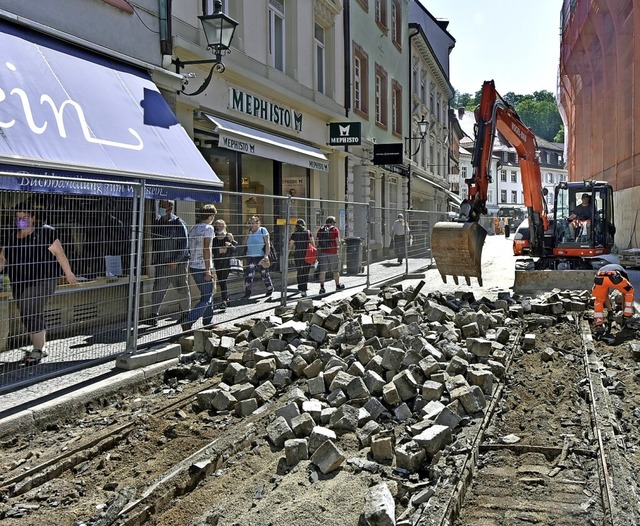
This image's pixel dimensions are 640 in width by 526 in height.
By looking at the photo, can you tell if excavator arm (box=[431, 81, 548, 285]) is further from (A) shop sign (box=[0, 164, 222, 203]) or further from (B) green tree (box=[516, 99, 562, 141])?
(B) green tree (box=[516, 99, 562, 141])

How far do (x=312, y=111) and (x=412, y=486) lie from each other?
14966 millimetres

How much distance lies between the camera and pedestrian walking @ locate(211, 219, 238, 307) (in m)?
8.74

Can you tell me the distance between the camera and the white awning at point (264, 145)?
41.7ft

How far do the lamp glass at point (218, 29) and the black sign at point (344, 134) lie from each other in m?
8.48

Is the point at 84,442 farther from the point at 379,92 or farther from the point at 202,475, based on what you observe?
the point at 379,92

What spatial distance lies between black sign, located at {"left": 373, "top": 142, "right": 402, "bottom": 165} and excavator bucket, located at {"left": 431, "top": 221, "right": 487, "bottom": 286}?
10.9 m

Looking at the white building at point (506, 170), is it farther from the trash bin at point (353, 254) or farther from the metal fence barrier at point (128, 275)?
the metal fence barrier at point (128, 275)

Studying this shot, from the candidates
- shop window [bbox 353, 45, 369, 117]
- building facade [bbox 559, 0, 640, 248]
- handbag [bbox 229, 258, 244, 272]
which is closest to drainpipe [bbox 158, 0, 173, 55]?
handbag [bbox 229, 258, 244, 272]

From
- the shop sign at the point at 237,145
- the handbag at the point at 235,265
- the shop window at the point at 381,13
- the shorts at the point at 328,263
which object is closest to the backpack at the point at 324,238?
the shorts at the point at 328,263

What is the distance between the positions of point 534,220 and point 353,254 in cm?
533

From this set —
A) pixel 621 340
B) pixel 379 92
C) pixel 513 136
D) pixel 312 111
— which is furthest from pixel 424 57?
pixel 621 340

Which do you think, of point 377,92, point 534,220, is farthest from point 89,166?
point 377,92

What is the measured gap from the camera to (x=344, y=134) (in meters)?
19.3

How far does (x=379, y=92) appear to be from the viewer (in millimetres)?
25672
